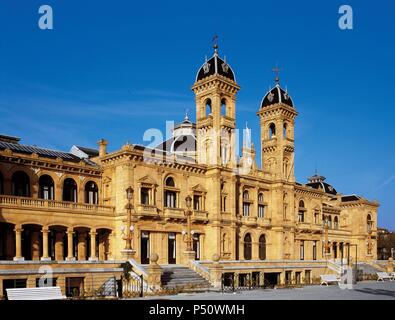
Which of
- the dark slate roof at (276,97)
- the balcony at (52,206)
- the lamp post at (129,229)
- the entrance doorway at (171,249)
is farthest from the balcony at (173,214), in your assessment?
the dark slate roof at (276,97)

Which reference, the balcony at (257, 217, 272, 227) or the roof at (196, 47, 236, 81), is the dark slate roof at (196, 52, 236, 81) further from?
the balcony at (257, 217, 272, 227)

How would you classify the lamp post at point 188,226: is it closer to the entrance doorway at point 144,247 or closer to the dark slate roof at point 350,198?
the entrance doorway at point 144,247

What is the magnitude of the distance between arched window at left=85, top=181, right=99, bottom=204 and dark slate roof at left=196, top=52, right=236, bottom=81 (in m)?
17.1

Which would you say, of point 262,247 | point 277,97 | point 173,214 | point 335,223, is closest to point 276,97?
point 277,97

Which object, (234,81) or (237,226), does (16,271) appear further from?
(234,81)

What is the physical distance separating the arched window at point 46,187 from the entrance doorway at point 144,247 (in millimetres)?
8599

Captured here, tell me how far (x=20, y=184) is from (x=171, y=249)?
602 inches

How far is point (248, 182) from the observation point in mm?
57125

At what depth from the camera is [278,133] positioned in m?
61.8

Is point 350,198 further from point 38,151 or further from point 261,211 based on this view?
point 38,151

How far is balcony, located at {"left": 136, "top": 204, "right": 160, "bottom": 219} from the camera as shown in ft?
143

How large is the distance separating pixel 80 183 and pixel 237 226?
1843 centimetres

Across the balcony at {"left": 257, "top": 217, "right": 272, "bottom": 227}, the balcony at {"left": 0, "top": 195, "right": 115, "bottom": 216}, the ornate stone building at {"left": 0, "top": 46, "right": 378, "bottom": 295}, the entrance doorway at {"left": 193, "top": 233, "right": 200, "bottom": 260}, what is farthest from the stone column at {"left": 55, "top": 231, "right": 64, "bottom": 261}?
the balcony at {"left": 257, "top": 217, "right": 272, "bottom": 227}

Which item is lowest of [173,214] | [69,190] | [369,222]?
[369,222]
